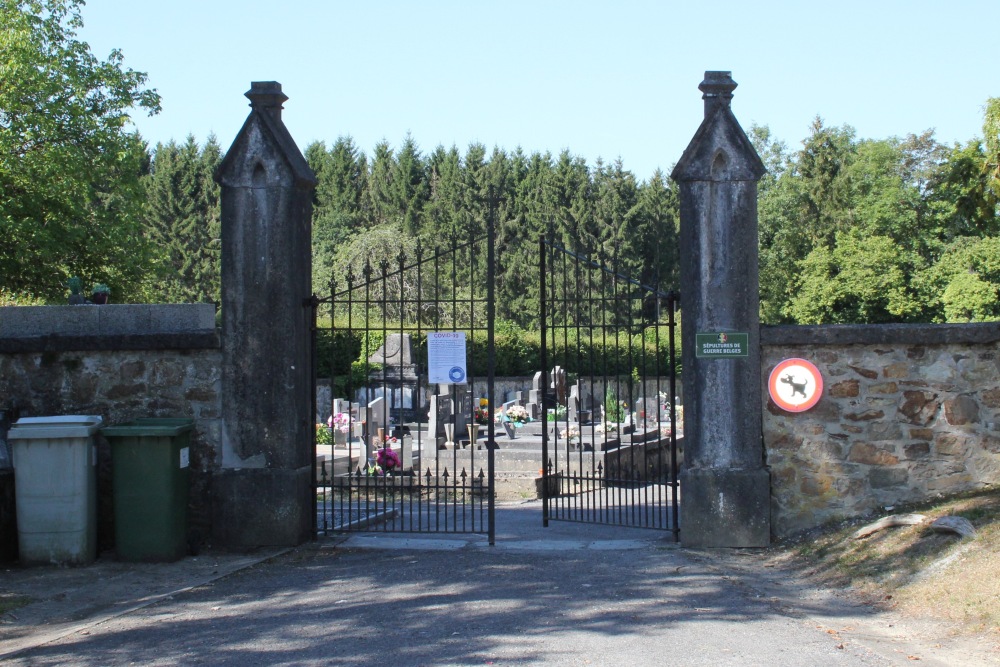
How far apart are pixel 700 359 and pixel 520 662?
374cm

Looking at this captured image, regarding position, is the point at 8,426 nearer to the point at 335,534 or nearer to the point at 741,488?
the point at 335,534

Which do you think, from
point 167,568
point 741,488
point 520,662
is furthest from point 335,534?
point 520,662

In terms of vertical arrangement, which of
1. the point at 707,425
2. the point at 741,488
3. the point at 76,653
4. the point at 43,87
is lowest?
the point at 76,653

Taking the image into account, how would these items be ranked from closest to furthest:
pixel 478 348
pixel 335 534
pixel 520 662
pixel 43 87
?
pixel 520 662 < pixel 335 534 < pixel 43 87 < pixel 478 348

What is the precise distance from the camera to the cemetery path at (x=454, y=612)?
5355mm

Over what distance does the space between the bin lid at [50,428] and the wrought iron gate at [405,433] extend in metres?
1.92

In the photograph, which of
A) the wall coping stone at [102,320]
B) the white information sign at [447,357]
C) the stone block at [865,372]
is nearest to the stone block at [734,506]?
the stone block at [865,372]

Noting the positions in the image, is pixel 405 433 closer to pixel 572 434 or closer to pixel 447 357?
pixel 572 434

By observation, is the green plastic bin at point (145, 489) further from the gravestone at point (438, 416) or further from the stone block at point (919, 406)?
the gravestone at point (438, 416)

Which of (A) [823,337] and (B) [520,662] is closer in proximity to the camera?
(B) [520,662]

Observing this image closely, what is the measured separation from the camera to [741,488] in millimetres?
8148

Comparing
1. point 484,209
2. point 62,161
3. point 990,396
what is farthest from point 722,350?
point 484,209

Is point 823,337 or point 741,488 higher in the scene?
point 823,337

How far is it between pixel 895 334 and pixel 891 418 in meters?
0.67
